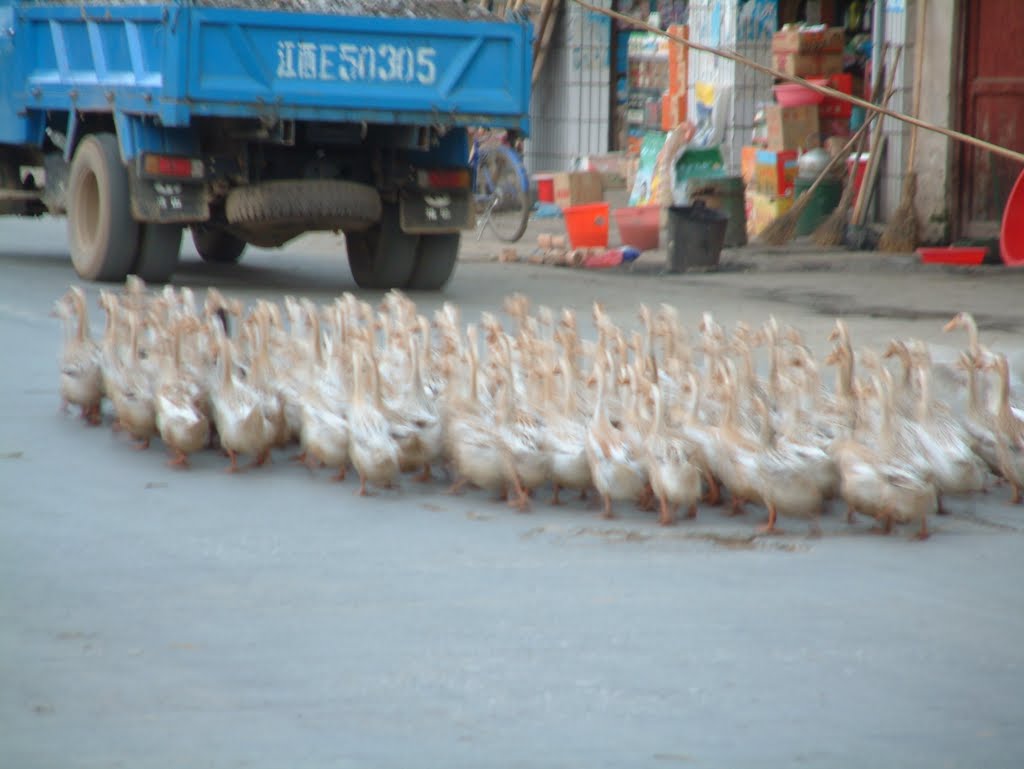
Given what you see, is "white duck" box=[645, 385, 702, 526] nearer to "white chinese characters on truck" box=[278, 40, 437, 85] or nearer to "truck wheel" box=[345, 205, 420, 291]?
"white chinese characters on truck" box=[278, 40, 437, 85]

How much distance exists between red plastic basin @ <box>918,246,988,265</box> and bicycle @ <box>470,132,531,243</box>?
447 cm

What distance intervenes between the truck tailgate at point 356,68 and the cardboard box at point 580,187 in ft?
20.5

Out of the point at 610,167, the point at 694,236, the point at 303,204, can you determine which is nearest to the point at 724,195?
the point at 694,236

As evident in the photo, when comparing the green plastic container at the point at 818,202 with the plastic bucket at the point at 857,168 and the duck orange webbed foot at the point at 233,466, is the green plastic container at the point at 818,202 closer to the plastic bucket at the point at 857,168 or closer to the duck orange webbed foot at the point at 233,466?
the plastic bucket at the point at 857,168

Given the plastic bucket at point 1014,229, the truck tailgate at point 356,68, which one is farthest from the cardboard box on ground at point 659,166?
the truck tailgate at point 356,68

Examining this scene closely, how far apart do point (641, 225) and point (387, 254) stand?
12.6ft

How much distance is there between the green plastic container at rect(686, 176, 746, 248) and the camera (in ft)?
48.9

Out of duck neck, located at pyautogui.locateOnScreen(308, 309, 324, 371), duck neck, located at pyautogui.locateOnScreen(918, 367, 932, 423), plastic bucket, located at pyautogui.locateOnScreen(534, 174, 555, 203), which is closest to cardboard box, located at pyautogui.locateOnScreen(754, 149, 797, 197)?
plastic bucket, located at pyautogui.locateOnScreen(534, 174, 555, 203)

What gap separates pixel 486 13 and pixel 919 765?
8.53 m

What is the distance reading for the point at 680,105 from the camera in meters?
17.8

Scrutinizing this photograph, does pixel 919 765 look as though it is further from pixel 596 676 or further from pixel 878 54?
pixel 878 54

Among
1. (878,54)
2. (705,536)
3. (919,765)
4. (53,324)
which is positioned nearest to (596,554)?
(705,536)

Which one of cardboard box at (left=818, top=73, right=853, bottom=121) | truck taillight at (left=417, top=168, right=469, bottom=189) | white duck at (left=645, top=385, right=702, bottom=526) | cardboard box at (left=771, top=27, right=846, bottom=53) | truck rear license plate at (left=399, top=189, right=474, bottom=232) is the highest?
cardboard box at (left=771, top=27, right=846, bottom=53)

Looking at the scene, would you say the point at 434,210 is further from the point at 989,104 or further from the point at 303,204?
the point at 989,104
